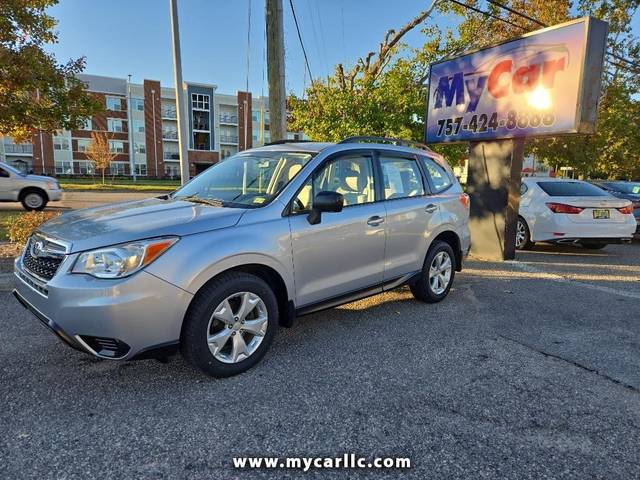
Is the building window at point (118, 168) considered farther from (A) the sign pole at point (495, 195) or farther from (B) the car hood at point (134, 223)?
(B) the car hood at point (134, 223)

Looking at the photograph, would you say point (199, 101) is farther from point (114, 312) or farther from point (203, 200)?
point (114, 312)

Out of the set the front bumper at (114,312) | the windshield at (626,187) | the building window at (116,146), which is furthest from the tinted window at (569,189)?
the building window at (116,146)

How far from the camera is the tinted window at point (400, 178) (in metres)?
4.54

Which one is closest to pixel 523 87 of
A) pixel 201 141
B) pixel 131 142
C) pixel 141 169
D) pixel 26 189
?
pixel 26 189

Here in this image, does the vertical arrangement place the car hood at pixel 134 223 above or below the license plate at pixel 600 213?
above

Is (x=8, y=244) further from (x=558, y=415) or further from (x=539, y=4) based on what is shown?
(x=539, y=4)

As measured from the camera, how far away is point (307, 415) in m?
2.79

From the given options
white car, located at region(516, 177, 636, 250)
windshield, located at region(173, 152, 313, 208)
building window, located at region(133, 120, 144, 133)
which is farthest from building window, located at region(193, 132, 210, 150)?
windshield, located at region(173, 152, 313, 208)

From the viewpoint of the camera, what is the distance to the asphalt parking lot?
2357mm

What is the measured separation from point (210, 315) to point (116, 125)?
205 ft

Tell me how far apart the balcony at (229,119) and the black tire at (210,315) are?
216 ft

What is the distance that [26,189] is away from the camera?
14.3 m

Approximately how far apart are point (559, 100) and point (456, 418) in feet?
19.4

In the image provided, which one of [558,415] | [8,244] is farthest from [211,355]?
[8,244]
